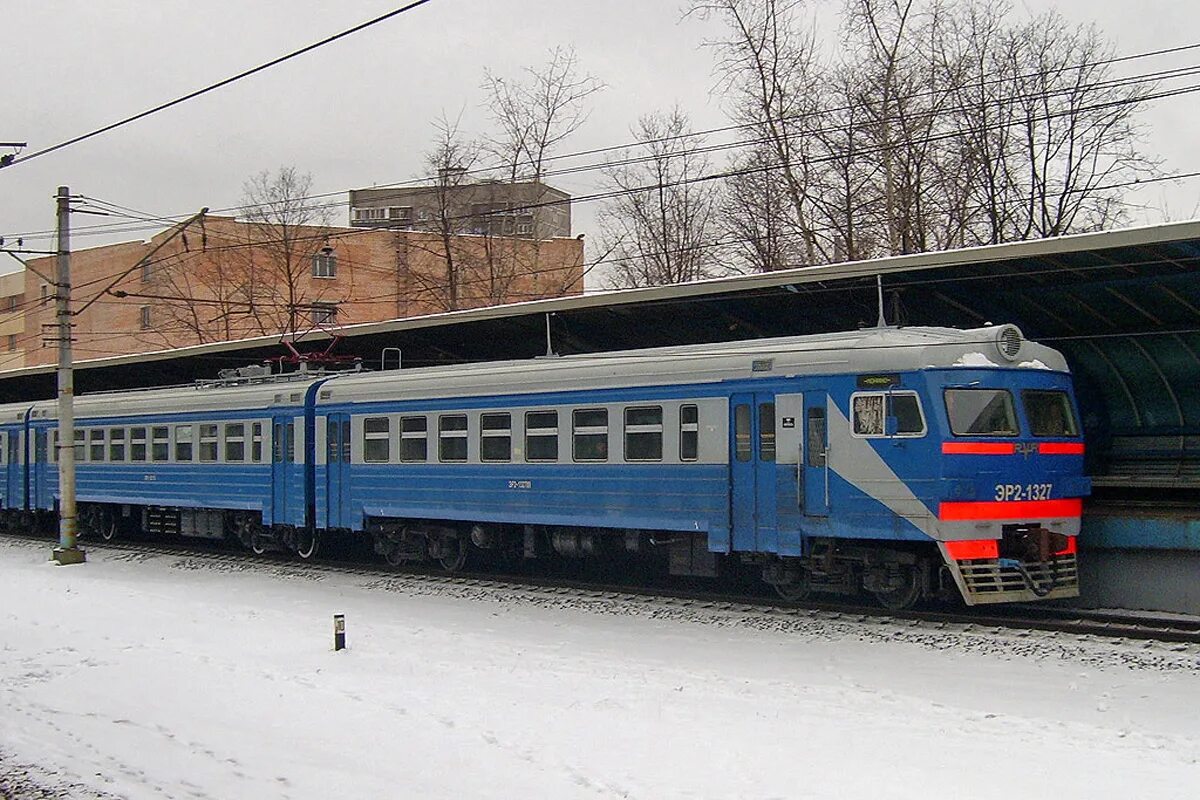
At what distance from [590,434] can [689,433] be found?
5.35 ft

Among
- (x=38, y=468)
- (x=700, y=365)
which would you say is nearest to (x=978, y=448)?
(x=700, y=365)

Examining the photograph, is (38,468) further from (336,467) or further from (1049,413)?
(1049,413)

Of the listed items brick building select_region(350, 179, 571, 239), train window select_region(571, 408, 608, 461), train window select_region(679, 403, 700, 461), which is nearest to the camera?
train window select_region(679, 403, 700, 461)

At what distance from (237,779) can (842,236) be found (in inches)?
953

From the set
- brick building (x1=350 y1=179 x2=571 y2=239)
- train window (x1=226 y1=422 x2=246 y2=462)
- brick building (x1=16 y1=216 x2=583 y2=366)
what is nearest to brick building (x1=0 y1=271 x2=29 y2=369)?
brick building (x1=16 y1=216 x2=583 y2=366)

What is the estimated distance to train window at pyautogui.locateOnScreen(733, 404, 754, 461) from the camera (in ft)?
47.6

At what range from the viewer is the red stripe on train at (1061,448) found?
45.1 ft

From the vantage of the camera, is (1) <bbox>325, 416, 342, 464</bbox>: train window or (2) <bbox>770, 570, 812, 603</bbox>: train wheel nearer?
(2) <bbox>770, 570, 812, 603</bbox>: train wheel

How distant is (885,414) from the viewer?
13328 mm

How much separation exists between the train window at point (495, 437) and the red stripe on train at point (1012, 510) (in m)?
6.49

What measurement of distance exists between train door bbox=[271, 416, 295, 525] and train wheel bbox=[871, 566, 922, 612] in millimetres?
10586

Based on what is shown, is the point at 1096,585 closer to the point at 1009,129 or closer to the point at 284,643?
the point at 284,643

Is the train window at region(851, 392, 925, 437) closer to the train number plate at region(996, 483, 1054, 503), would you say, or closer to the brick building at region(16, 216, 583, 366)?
the train number plate at region(996, 483, 1054, 503)

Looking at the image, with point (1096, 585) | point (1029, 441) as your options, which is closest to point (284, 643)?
Result: point (1029, 441)
